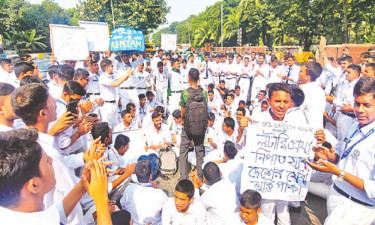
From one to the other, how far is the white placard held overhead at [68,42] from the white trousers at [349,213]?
6.41 m

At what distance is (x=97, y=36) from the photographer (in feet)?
26.0

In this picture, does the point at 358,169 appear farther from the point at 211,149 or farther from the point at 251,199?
the point at 211,149

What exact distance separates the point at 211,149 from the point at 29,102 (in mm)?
3855

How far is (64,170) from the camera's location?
2.07 meters

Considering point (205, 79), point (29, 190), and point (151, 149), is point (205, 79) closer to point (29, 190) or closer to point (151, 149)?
point (151, 149)

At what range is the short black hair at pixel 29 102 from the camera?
2.13 m

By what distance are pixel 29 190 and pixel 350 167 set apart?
2399 mm

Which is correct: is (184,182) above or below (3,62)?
below

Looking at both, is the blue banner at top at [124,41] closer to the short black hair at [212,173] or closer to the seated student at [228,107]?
the seated student at [228,107]

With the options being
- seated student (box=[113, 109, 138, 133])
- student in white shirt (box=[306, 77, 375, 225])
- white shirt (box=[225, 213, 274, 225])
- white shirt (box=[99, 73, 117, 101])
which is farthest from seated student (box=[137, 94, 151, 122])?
student in white shirt (box=[306, 77, 375, 225])

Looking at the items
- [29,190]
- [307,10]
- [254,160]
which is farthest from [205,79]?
[307,10]

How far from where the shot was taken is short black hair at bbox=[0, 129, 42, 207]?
121 cm

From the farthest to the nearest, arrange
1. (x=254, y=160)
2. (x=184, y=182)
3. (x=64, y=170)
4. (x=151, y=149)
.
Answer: (x=151, y=149) < (x=184, y=182) < (x=254, y=160) < (x=64, y=170)

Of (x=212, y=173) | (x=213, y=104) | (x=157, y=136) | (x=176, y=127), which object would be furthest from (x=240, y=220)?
(x=213, y=104)
